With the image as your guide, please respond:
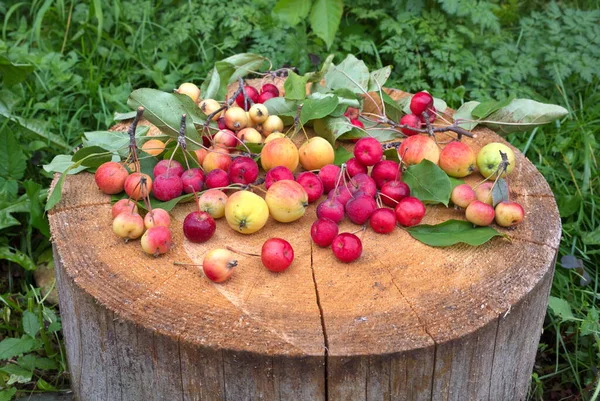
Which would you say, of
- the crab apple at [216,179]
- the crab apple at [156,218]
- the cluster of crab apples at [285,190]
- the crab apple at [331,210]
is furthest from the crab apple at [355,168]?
the crab apple at [156,218]

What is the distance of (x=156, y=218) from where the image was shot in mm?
2240

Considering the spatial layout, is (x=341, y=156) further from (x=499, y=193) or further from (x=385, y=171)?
(x=499, y=193)

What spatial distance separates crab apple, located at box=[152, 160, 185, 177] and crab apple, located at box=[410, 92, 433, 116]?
95 centimetres

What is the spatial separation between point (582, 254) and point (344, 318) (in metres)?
1.86

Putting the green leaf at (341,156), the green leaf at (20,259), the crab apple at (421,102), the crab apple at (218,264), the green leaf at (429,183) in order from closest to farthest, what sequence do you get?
the crab apple at (218,264) < the green leaf at (429,183) < the green leaf at (341,156) < the crab apple at (421,102) < the green leaf at (20,259)

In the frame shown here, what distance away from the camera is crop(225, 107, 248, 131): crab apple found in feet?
8.86

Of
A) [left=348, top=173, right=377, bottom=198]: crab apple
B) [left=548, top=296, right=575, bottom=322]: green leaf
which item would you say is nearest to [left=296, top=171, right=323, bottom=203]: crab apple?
[left=348, top=173, right=377, bottom=198]: crab apple

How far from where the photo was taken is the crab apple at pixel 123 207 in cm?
229

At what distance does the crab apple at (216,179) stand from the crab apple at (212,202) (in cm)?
9

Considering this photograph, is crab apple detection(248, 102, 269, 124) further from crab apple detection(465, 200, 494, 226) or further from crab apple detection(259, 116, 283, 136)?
crab apple detection(465, 200, 494, 226)

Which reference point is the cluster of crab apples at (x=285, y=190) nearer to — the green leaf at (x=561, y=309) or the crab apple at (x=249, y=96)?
the crab apple at (x=249, y=96)

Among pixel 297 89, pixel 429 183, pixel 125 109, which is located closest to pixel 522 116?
pixel 429 183

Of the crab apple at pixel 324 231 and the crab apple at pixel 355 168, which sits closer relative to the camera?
the crab apple at pixel 324 231

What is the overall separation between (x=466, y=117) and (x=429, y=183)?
70 cm
